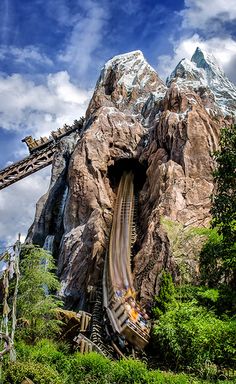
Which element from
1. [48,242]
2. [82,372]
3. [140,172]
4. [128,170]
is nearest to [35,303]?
[82,372]

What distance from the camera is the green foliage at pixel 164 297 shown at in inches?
850

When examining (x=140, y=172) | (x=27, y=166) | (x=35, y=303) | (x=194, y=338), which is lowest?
(x=194, y=338)

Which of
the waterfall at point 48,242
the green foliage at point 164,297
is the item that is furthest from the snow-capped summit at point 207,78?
the green foliage at point 164,297

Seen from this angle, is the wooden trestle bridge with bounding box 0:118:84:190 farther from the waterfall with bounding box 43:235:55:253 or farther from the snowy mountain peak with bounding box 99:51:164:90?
the waterfall with bounding box 43:235:55:253

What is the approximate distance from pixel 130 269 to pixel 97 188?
965cm

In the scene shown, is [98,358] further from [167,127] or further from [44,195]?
[44,195]

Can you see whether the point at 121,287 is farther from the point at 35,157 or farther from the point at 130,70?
the point at 130,70

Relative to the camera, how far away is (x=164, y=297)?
22.2 metres

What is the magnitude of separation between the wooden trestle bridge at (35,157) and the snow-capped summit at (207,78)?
13.7 m

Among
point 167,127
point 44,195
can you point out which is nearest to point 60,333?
point 167,127

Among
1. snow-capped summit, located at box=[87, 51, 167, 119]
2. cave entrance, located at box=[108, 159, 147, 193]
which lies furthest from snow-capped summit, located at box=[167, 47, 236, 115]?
cave entrance, located at box=[108, 159, 147, 193]

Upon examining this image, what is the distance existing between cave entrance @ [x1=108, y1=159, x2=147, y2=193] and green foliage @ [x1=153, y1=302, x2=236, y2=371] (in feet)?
66.7

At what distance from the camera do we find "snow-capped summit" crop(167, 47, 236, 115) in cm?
4100

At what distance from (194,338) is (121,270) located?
34.0 ft
